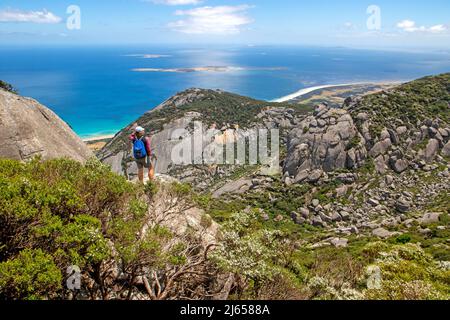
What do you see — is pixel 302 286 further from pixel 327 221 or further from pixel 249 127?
pixel 249 127

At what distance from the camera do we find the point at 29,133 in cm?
1819

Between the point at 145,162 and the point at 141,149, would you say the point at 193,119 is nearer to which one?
the point at 145,162

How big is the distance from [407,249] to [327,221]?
30398 mm

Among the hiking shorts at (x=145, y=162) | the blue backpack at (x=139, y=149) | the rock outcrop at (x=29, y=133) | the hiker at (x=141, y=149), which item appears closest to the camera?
the hiker at (x=141, y=149)

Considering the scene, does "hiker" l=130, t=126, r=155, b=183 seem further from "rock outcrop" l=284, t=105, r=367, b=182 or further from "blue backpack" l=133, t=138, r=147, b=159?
"rock outcrop" l=284, t=105, r=367, b=182

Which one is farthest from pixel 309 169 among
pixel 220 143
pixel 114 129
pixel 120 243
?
pixel 114 129

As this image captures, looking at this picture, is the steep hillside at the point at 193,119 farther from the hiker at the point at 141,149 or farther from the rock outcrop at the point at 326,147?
the hiker at the point at 141,149

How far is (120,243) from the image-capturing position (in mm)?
9711

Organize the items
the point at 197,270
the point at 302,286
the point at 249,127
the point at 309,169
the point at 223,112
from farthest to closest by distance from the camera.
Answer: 1. the point at 223,112
2. the point at 249,127
3. the point at 309,169
4. the point at 302,286
5. the point at 197,270

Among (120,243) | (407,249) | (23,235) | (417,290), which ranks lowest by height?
(407,249)

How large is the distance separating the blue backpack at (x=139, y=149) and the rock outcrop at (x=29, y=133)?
468 cm

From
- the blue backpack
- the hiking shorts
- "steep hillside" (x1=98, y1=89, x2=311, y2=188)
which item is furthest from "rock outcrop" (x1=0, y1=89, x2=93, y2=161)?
"steep hillside" (x1=98, y1=89, x2=311, y2=188)

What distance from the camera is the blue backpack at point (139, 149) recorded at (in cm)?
1543

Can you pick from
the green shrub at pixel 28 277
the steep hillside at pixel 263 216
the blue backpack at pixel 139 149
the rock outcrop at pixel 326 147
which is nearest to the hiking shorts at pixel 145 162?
the blue backpack at pixel 139 149
